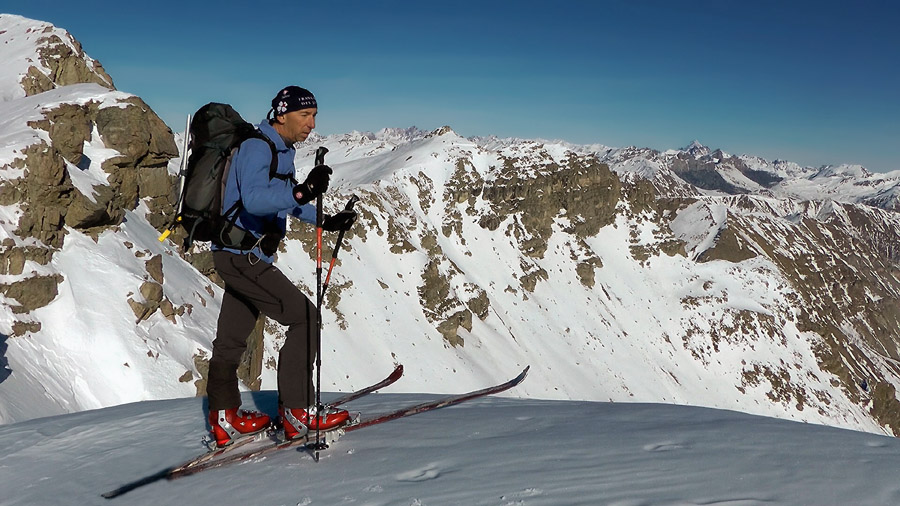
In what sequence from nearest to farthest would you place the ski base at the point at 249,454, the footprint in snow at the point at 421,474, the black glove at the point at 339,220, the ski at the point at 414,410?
the footprint in snow at the point at 421,474, the ski base at the point at 249,454, the black glove at the point at 339,220, the ski at the point at 414,410

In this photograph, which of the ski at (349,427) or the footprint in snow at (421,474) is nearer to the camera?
the footprint in snow at (421,474)

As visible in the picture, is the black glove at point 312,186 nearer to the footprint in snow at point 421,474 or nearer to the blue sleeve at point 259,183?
the blue sleeve at point 259,183

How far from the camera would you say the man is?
5.20m

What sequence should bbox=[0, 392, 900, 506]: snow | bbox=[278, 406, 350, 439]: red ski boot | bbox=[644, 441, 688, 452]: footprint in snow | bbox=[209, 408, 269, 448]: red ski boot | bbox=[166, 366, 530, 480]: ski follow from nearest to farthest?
bbox=[0, 392, 900, 506]: snow < bbox=[644, 441, 688, 452]: footprint in snow < bbox=[166, 366, 530, 480]: ski < bbox=[278, 406, 350, 439]: red ski boot < bbox=[209, 408, 269, 448]: red ski boot

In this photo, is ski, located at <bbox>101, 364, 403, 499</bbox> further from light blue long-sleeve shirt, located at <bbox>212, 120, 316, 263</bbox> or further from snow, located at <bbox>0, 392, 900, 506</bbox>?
light blue long-sleeve shirt, located at <bbox>212, 120, 316, 263</bbox>

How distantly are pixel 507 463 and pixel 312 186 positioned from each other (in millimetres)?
2843

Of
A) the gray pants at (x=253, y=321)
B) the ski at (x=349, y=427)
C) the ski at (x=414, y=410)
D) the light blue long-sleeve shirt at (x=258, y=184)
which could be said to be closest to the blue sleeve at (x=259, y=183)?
the light blue long-sleeve shirt at (x=258, y=184)

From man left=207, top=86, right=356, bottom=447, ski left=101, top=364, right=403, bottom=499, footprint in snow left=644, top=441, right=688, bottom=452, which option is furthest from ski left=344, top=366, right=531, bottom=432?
footprint in snow left=644, top=441, right=688, bottom=452

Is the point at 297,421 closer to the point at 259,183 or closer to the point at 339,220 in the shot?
the point at 339,220

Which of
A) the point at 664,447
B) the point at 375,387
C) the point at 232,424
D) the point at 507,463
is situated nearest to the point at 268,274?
the point at 232,424

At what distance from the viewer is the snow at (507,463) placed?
4.00m

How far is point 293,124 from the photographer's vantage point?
18.5ft

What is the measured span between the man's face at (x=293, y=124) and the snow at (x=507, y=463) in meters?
3.03

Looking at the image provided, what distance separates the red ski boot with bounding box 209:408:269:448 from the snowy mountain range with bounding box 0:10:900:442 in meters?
8.70
